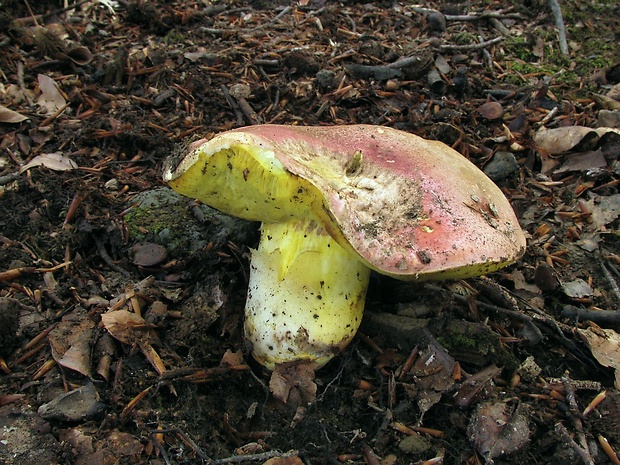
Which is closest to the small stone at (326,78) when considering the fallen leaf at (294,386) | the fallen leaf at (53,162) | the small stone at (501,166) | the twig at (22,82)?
the small stone at (501,166)

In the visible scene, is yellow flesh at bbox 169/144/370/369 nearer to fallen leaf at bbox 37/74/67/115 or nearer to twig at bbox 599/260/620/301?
twig at bbox 599/260/620/301

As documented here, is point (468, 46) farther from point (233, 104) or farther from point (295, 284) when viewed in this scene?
point (295, 284)

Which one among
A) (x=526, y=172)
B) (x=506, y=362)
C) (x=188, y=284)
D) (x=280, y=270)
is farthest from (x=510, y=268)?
(x=188, y=284)

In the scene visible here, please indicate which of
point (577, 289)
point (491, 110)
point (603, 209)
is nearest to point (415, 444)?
point (577, 289)

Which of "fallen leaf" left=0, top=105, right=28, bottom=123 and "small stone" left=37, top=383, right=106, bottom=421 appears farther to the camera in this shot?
"fallen leaf" left=0, top=105, right=28, bottom=123

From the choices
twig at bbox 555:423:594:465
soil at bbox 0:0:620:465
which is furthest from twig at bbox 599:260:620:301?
twig at bbox 555:423:594:465

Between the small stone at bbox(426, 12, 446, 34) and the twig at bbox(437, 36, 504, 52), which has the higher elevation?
the small stone at bbox(426, 12, 446, 34)

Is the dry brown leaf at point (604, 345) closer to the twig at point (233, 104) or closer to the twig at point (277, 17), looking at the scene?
the twig at point (233, 104)
